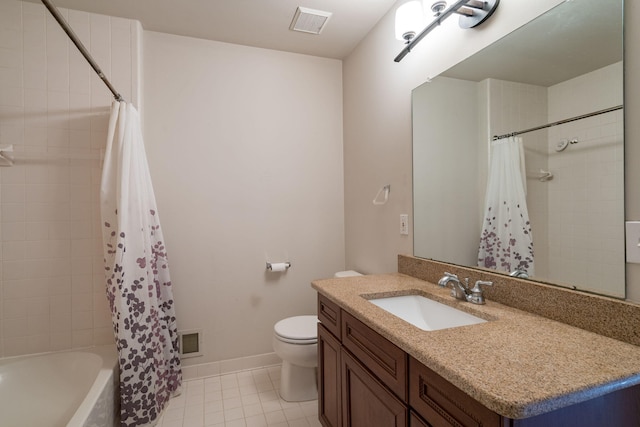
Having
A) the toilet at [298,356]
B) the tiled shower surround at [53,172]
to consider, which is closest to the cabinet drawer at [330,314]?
the toilet at [298,356]

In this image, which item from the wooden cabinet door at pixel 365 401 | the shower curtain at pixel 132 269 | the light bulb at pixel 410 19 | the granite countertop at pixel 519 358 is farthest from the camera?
the shower curtain at pixel 132 269

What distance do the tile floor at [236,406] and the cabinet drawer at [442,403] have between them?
45.5 inches

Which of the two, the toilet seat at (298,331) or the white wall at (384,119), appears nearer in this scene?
the white wall at (384,119)

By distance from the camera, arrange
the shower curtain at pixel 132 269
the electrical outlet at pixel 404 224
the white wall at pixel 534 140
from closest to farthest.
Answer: the white wall at pixel 534 140
the shower curtain at pixel 132 269
the electrical outlet at pixel 404 224

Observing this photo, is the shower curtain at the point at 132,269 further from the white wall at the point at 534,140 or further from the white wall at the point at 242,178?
the white wall at the point at 534,140

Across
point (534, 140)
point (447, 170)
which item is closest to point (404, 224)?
point (447, 170)

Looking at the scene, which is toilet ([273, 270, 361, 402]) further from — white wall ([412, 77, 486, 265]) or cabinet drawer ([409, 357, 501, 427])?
cabinet drawer ([409, 357, 501, 427])

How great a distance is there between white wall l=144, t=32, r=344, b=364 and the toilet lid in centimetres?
41

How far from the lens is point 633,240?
2.89 feet

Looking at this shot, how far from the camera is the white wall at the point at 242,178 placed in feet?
7.31

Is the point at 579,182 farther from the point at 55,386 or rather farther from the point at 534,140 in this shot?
the point at 55,386

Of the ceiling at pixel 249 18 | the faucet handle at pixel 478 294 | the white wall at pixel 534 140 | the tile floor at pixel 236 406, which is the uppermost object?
the ceiling at pixel 249 18

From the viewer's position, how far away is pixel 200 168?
2.29 m

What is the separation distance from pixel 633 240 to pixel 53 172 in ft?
9.29
